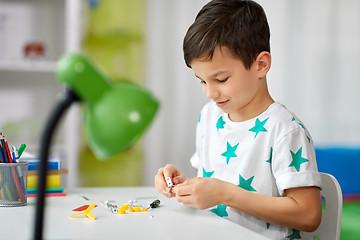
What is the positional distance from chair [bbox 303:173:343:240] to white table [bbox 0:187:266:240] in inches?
11.4

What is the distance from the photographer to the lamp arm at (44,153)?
464 mm

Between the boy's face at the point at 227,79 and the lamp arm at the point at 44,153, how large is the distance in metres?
0.58

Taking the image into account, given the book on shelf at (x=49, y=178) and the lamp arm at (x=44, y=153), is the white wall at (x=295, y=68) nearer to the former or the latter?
the book on shelf at (x=49, y=178)

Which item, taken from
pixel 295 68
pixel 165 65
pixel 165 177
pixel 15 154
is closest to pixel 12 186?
pixel 15 154

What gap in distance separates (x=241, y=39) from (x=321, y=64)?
6.29 ft

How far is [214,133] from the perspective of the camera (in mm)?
1220

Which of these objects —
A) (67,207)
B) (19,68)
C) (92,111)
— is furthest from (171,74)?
(92,111)

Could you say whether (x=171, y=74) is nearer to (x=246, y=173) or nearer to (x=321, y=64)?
(x=321, y=64)

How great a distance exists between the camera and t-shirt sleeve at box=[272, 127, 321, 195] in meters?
0.97

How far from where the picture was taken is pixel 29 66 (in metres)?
2.57

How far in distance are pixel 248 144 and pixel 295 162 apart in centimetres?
14

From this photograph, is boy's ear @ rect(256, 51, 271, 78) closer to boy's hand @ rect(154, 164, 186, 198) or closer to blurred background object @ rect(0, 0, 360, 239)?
boy's hand @ rect(154, 164, 186, 198)

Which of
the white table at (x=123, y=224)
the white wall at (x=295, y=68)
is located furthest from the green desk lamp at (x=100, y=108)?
the white wall at (x=295, y=68)

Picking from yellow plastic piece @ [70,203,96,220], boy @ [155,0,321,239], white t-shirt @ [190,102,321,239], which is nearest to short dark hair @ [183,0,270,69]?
boy @ [155,0,321,239]
